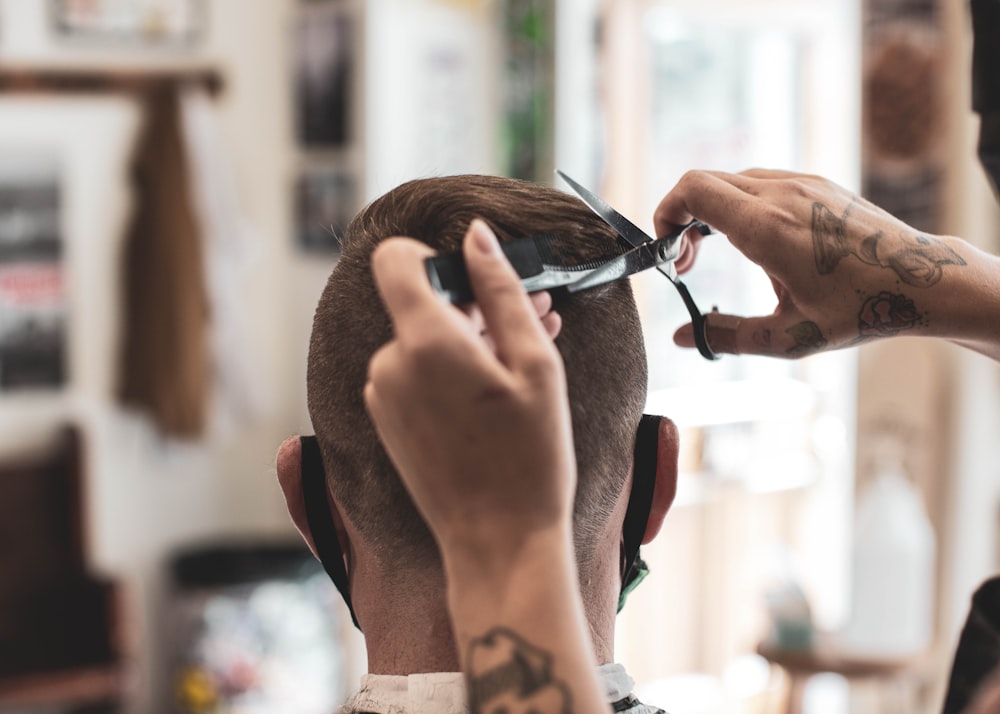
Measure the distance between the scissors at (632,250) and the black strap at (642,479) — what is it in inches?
5.6

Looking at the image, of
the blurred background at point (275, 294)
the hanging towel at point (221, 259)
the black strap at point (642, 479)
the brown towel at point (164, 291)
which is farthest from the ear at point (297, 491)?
the hanging towel at point (221, 259)

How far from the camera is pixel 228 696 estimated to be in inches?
156

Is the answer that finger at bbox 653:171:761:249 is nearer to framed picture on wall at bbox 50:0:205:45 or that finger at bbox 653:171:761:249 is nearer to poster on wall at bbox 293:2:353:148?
poster on wall at bbox 293:2:353:148

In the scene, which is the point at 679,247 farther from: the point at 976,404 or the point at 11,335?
the point at 11,335

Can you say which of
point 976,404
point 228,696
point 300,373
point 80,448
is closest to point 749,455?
point 976,404

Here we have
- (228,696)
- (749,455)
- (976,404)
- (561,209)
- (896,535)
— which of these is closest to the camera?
(561,209)

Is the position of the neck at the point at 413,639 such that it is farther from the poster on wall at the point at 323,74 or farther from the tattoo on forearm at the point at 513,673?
the poster on wall at the point at 323,74

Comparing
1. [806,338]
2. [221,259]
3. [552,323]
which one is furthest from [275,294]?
[552,323]

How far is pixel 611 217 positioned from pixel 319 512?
0.37m

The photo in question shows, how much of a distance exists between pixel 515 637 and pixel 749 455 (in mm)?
3837

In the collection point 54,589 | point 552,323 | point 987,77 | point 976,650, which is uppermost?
point 987,77

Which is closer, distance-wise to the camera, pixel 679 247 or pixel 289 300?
pixel 679 247

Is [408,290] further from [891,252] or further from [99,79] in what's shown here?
[99,79]

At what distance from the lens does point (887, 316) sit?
1036mm
